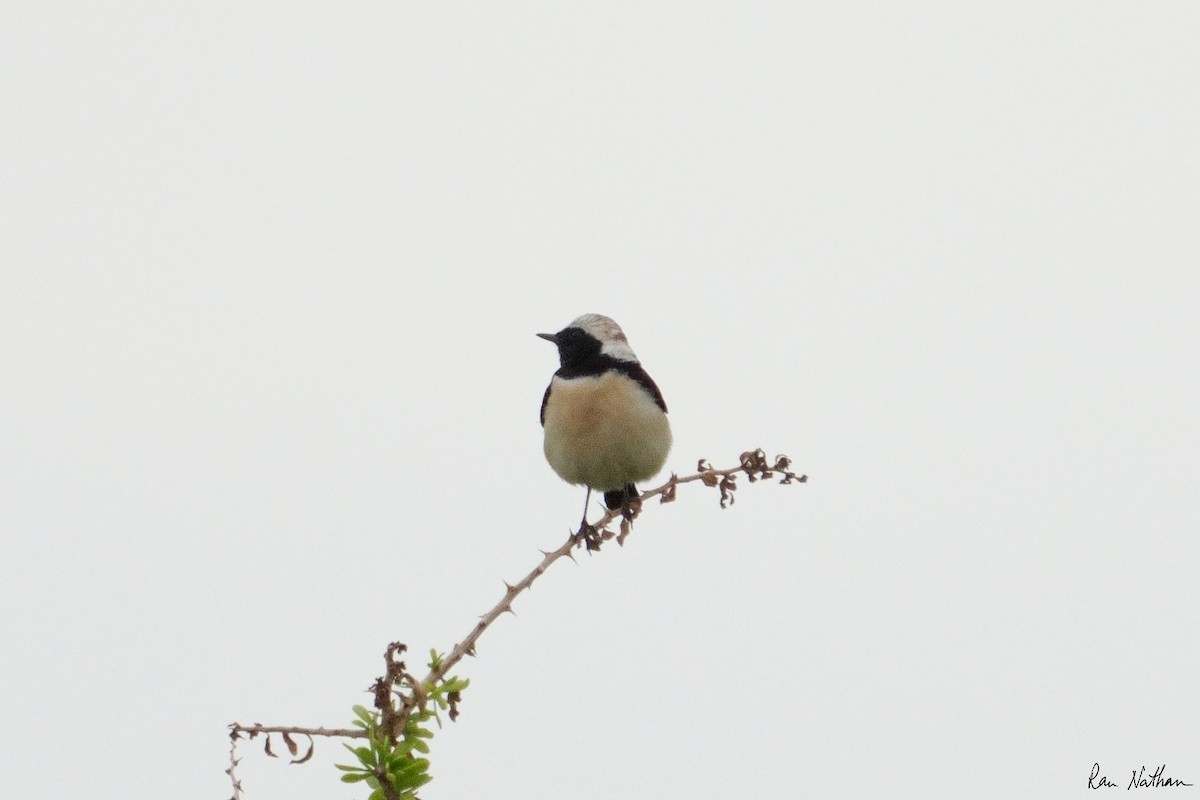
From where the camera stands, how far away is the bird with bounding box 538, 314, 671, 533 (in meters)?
8.71

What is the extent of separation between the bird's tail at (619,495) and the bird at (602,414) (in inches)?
0.4

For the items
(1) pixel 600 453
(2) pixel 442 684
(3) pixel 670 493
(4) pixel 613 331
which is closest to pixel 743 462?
(3) pixel 670 493

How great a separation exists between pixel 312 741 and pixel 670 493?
245 cm

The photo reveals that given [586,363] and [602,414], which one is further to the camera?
[586,363]

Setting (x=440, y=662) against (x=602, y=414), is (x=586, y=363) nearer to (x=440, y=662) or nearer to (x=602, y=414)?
(x=602, y=414)

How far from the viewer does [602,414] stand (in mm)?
8703

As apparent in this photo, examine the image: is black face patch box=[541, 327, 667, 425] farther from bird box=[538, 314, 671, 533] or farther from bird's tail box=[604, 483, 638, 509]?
bird's tail box=[604, 483, 638, 509]

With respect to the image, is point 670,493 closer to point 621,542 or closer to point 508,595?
point 621,542

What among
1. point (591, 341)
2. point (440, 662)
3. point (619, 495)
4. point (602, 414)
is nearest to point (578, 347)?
point (591, 341)

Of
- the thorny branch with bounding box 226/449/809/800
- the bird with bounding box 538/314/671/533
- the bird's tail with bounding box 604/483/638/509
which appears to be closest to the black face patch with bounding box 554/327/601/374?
the bird with bounding box 538/314/671/533

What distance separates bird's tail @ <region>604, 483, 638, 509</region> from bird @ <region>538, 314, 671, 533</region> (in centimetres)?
1

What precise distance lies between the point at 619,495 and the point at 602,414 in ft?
3.21

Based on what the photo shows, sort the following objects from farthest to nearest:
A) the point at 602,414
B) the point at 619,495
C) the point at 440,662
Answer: the point at 619,495
the point at 602,414
the point at 440,662

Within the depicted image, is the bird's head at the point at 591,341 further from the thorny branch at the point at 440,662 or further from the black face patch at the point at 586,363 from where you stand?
the thorny branch at the point at 440,662
